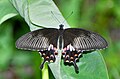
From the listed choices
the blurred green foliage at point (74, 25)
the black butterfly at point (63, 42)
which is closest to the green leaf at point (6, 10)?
the black butterfly at point (63, 42)

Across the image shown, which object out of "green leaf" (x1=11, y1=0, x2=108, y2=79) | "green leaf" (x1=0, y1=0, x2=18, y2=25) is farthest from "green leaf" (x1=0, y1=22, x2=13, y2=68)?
"green leaf" (x1=11, y1=0, x2=108, y2=79)

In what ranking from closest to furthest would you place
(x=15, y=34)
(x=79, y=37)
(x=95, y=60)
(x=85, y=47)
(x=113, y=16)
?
(x=95, y=60)
(x=85, y=47)
(x=79, y=37)
(x=15, y=34)
(x=113, y=16)

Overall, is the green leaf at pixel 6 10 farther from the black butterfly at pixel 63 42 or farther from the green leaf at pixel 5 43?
the green leaf at pixel 5 43

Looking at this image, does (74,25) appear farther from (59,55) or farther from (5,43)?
(59,55)

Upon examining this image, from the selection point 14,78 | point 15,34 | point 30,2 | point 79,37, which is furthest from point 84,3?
point 30,2

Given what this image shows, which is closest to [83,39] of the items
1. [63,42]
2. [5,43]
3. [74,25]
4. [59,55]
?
[63,42]

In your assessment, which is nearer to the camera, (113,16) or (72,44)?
(72,44)

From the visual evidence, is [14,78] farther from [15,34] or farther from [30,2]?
[30,2]
